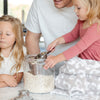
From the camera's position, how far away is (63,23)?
1.36m

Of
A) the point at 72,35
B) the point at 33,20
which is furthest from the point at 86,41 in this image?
the point at 33,20

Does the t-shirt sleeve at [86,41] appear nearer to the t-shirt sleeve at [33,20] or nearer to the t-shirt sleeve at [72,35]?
the t-shirt sleeve at [72,35]

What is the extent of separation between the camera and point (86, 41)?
978 mm

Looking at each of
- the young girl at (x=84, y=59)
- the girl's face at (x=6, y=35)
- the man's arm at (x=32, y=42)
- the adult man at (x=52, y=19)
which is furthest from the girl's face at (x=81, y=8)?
the man's arm at (x=32, y=42)

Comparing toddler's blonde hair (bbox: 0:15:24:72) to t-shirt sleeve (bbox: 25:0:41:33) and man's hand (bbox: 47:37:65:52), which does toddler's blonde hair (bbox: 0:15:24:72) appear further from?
t-shirt sleeve (bbox: 25:0:41:33)

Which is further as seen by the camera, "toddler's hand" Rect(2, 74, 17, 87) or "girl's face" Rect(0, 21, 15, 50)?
"girl's face" Rect(0, 21, 15, 50)

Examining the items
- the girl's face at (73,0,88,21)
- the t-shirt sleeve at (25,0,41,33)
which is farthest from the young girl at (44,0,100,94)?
the t-shirt sleeve at (25,0,41,33)

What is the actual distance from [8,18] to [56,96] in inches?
22.1

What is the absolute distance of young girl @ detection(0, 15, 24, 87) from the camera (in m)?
1.10

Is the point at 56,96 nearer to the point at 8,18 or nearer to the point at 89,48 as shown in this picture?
the point at 89,48

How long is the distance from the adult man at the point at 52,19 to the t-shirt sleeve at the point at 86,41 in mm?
311

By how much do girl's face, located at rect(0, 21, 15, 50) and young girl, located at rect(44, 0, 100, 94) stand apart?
230 mm

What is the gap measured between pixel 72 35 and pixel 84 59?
0.33m

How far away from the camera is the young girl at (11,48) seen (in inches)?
43.3
